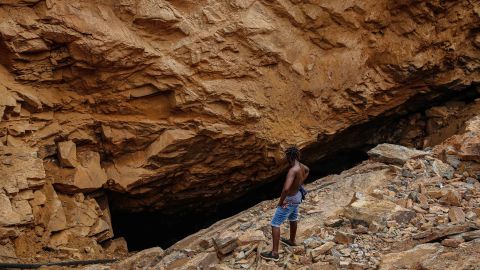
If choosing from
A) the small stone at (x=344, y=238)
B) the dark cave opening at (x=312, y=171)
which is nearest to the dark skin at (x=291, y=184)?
the small stone at (x=344, y=238)

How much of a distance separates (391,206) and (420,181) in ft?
3.36

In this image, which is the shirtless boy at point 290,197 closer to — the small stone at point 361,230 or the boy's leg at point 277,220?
the boy's leg at point 277,220

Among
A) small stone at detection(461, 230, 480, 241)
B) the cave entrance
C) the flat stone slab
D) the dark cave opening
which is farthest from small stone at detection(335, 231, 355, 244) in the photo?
the cave entrance

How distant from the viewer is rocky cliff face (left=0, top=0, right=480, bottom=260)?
302 inches

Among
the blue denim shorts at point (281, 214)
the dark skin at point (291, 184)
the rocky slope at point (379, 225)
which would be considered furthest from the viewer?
the blue denim shorts at point (281, 214)

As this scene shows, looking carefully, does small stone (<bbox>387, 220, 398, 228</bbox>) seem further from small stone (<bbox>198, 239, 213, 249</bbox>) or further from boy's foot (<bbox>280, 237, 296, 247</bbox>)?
small stone (<bbox>198, 239, 213, 249</bbox>)

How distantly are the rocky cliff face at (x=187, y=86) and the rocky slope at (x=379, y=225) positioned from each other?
1674 millimetres

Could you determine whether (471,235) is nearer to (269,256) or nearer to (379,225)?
(379,225)

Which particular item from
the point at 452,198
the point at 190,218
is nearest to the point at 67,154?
the point at 190,218

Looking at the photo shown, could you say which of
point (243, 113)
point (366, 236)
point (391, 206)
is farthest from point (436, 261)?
point (243, 113)

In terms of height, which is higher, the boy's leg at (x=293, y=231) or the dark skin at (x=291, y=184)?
the dark skin at (x=291, y=184)

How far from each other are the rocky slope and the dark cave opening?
94.9 inches

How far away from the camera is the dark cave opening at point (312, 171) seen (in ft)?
34.7

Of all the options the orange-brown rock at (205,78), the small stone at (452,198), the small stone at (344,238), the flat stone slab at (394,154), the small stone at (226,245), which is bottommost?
the small stone at (226,245)
